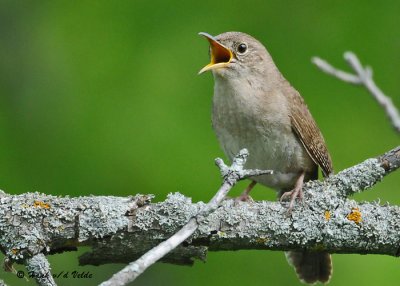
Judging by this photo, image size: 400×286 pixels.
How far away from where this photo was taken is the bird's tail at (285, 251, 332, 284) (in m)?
5.14

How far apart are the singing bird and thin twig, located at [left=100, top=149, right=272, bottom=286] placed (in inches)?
61.7

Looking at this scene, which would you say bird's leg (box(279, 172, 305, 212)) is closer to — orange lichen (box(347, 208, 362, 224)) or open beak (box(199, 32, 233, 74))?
orange lichen (box(347, 208, 362, 224))

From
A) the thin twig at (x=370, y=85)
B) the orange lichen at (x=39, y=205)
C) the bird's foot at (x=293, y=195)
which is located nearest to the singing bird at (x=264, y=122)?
the bird's foot at (x=293, y=195)

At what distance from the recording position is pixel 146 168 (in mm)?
4555

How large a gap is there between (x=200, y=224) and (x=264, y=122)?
4.64 feet

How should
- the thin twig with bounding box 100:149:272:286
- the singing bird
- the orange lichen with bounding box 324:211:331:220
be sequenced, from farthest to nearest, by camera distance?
the singing bird → the orange lichen with bounding box 324:211:331:220 → the thin twig with bounding box 100:149:272:286

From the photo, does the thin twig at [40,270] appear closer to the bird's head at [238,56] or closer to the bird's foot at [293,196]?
the bird's foot at [293,196]

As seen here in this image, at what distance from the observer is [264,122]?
5387 mm

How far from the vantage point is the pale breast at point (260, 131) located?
5363 mm

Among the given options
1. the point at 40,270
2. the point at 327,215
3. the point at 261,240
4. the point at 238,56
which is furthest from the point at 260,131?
the point at 40,270

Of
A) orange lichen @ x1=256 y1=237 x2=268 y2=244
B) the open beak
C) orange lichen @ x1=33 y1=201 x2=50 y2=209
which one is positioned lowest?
orange lichen @ x1=33 y1=201 x2=50 y2=209

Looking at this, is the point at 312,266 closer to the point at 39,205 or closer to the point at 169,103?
the point at 169,103

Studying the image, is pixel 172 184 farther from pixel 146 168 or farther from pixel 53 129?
pixel 53 129

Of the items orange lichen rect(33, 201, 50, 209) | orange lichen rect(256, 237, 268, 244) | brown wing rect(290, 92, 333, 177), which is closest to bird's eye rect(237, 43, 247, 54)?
brown wing rect(290, 92, 333, 177)
